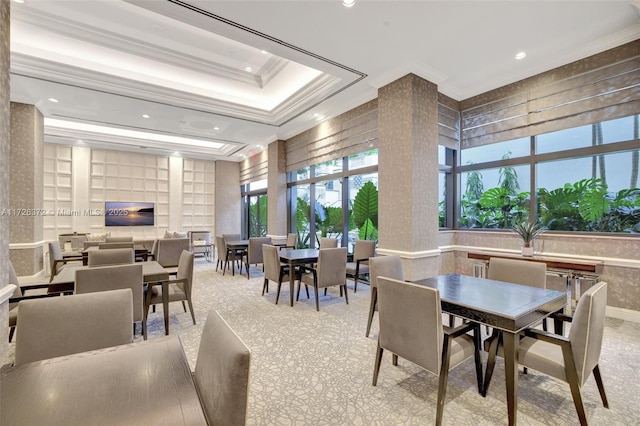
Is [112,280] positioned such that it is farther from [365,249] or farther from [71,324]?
[365,249]

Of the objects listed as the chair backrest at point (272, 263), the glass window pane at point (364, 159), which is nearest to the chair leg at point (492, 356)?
the chair backrest at point (272, 263)

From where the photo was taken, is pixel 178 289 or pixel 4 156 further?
pixel 178 289

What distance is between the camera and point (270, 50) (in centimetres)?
360

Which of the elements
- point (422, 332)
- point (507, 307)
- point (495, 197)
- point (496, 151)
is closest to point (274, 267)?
point (422, 332)

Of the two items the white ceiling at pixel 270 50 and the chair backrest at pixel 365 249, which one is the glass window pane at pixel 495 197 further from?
the chair backrest at pixel 365 249

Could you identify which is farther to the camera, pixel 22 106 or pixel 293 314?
pixel 22 106

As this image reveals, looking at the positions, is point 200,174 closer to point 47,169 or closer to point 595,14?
point 47,169

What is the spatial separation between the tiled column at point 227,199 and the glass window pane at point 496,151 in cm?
774

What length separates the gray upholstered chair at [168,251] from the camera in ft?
16.6

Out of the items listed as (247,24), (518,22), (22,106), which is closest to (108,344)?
(247,24)

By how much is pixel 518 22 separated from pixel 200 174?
928cm

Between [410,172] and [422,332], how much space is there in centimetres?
268

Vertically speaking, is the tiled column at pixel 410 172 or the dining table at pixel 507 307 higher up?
the tiled column at pixel 410 172

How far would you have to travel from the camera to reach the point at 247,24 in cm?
312
